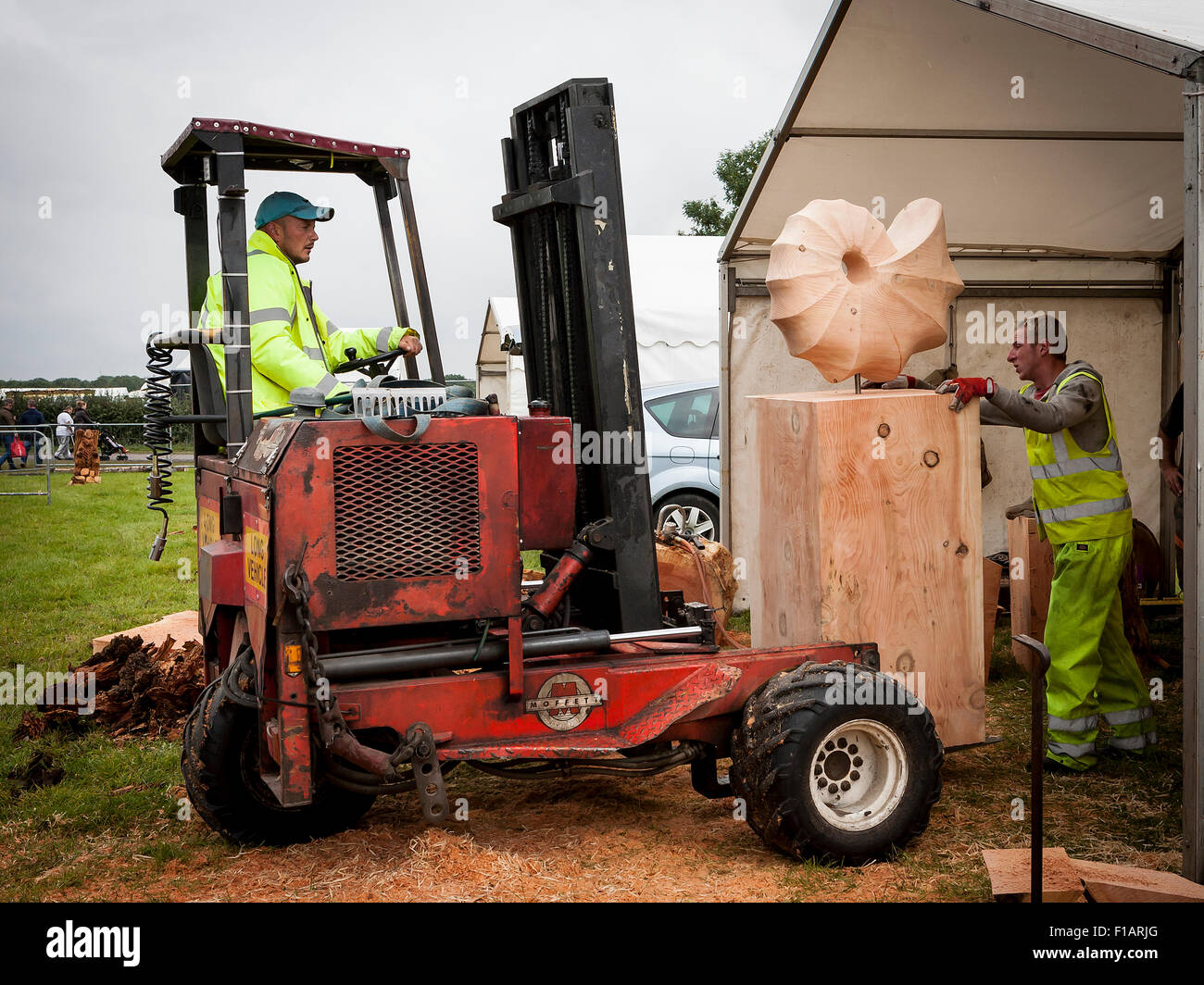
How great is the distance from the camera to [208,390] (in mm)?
5039

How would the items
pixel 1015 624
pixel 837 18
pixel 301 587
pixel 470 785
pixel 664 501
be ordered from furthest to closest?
pixel 664 501, pixel 1015 624, pixel 837 18, pixel 470 785, pixel 301 587

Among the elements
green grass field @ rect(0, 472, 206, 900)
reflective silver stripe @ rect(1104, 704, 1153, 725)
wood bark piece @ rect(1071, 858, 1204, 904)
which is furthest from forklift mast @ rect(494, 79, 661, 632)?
reflective silver stripe @ rect(1104, 704, 1153, 725)

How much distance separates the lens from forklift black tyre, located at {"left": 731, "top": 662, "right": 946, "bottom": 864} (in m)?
4.26

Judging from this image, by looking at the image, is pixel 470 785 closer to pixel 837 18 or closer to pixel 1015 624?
pixel 1015 624

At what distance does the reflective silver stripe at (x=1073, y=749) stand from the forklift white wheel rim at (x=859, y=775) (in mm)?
1576

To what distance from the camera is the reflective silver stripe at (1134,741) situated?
577cm

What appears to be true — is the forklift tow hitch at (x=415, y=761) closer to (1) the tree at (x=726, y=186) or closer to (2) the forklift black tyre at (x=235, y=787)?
(2) the forklift black tyre at (x=235, y=787)

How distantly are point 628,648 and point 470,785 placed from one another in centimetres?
146

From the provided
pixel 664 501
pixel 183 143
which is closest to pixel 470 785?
pixel 183 143

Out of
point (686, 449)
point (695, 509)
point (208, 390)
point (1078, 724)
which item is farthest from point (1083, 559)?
point (686, 449)

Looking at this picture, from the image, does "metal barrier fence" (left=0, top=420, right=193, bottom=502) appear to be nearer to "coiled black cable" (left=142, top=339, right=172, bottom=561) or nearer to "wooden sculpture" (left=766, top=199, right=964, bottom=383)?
"coiled black cable" (left=142, top=339, right=172, bottom=561)

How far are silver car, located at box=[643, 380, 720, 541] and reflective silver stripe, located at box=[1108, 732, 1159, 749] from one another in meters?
5.42

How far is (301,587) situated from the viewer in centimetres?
393

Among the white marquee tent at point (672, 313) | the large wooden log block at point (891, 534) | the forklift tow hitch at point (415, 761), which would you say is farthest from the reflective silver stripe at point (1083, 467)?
the white marquee tent at point (672, 313)
